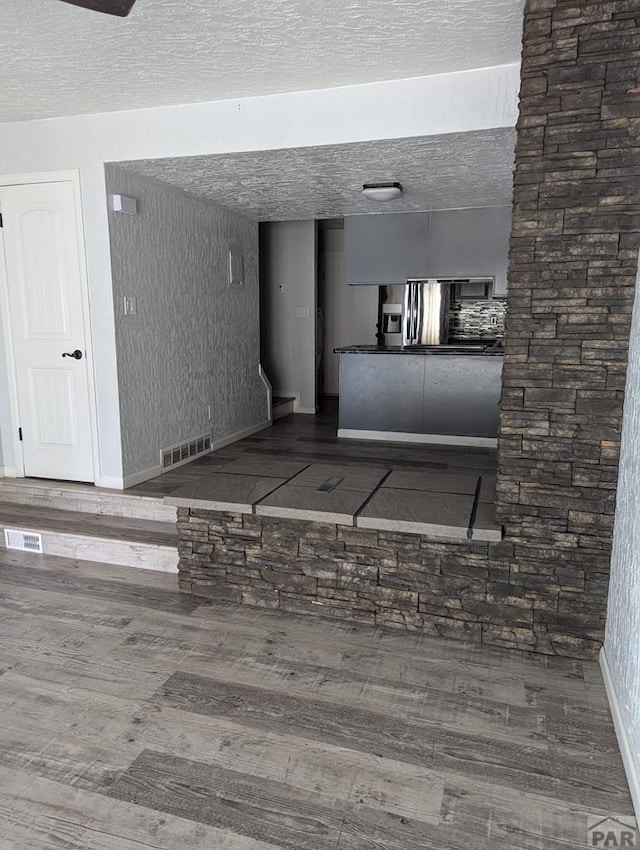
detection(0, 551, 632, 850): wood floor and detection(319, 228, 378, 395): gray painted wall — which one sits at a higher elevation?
detection(319, 228, 378, 395): gray painted wall

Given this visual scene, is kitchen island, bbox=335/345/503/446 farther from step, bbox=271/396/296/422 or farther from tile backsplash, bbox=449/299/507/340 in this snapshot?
step, bbox=271/396/296/422

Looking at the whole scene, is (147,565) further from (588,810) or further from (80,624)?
(588,810)

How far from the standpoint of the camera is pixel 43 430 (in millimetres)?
3953

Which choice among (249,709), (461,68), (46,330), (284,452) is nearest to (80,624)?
(249,709)

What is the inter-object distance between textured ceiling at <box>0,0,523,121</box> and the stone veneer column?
35 cm

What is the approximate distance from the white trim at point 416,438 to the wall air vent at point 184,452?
4.38 ft

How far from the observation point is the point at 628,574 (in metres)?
1.94

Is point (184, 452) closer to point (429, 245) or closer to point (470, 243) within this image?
Answer: point (429, 245)

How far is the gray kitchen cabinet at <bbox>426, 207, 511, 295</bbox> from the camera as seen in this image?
16.2ft

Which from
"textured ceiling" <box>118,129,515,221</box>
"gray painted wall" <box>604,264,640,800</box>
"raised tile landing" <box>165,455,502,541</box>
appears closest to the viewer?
"gray painted wall" <box>604,264,640,800</box>

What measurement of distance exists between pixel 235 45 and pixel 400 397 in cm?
324

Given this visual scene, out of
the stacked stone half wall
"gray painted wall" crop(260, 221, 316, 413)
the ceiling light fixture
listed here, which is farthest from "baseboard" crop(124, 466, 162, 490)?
"gray painted wall" crop(260, 221, 316, 413)

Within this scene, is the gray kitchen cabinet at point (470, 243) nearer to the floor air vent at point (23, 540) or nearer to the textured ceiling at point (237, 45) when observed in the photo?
the textured ceiling at point (237, 45)

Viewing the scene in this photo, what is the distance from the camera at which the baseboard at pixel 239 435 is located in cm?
498
